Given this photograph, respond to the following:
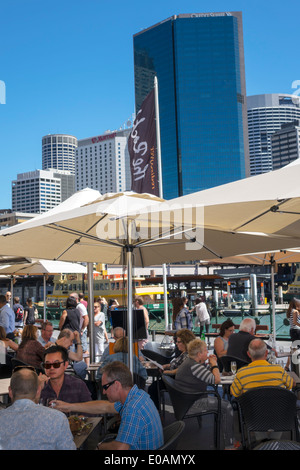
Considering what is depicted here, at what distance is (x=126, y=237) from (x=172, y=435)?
2563 millimetres

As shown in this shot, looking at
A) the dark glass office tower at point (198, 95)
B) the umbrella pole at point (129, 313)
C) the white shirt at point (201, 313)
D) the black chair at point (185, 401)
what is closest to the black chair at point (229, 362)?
the black chair at point (185, 401)

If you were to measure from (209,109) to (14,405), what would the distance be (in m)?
138

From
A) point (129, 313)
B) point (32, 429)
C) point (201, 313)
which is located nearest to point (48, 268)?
point (201, 313)

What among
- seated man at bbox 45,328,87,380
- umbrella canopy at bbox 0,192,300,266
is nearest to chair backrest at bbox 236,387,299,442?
umbrella canopy at bbox 0,192,300,266

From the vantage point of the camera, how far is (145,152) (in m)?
12.0

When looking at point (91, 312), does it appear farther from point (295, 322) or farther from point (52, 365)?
point (295, 322)

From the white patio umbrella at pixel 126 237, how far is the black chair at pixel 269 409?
4.50 ft

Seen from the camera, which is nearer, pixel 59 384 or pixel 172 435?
pixel 172 435

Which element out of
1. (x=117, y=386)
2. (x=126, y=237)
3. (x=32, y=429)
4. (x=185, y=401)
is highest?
(x=126, y=237)

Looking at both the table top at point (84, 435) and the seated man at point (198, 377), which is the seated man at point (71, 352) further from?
the table top at point (84, 435)

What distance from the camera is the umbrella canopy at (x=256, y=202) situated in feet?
11.1
